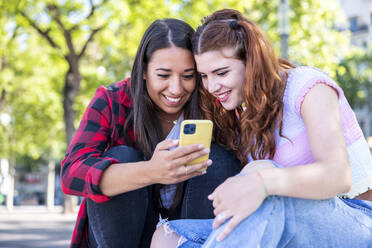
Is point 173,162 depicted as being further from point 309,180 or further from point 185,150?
point 309,180

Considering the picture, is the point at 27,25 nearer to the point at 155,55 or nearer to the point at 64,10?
the point at 64,10

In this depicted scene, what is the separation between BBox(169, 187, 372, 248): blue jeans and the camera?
4.96ft

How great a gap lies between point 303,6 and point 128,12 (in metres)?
4.76

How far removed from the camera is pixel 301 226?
159cm

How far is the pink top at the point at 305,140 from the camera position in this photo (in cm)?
185

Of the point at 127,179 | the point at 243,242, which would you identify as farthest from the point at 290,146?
the point at 127,179

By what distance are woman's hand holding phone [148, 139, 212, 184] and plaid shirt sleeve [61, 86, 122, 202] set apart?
0.84 ft

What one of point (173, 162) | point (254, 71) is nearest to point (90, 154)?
point (173, 162)

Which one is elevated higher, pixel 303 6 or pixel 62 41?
pixel 303 6

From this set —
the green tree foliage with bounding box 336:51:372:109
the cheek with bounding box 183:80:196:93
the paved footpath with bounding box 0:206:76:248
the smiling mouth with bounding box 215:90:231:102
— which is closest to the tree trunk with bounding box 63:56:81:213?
the paved footpath with bounding box 0:206:76:248

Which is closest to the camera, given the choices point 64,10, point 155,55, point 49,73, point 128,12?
point 155,55

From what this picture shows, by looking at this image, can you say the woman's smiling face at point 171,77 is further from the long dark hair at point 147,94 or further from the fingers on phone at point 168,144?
the fingers on phone at point 168,144

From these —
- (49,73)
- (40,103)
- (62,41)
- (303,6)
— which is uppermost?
(303,6)

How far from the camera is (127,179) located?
77.4 inches
